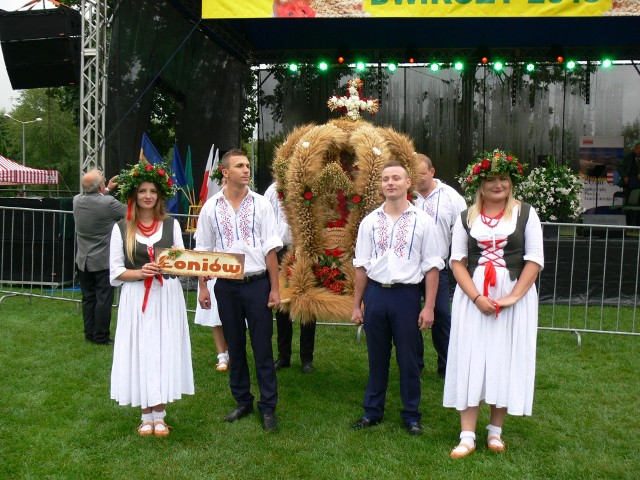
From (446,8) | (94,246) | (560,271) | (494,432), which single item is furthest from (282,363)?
(446,8)

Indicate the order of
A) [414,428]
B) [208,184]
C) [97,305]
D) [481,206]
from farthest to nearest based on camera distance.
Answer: [208,184], [97,305], [414,428], [481,206]

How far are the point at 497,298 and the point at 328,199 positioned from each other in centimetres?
172

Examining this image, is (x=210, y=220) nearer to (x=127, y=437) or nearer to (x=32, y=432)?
(x=127, y=437)

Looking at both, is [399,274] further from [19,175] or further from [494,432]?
[19,175]

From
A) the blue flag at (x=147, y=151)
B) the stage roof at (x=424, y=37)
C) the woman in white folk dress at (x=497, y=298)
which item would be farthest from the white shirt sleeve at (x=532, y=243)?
the stage roof at (x=424, y=37)

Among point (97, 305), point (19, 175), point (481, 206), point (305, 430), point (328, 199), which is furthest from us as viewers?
point (19, 175)

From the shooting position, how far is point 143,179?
445 centimetres

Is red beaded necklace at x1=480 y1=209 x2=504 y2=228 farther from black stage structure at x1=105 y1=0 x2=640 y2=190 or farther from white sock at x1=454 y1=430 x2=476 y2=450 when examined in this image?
black stage structure at x1=105 y1=0 x2=640 y2=190

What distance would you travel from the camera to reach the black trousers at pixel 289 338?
6.12 metres

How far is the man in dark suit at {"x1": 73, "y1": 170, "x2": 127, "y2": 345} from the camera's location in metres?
7.23

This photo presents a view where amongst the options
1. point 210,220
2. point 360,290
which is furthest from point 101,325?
point 360,290

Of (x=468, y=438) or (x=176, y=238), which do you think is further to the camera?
(x=176, y=238)

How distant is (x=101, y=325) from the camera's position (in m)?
7.12

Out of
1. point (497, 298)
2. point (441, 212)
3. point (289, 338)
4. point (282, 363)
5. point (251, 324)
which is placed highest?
point (441, 212)
